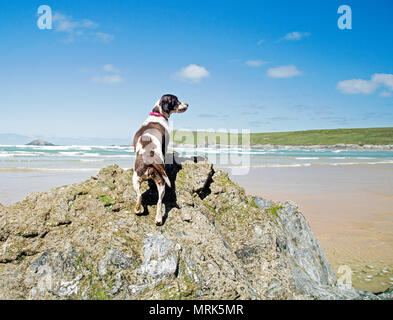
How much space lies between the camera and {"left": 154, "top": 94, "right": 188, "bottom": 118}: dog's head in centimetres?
495

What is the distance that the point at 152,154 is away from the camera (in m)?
3.99

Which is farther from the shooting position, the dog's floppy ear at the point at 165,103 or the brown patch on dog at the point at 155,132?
the dog's floppy ear at the point at 165,103

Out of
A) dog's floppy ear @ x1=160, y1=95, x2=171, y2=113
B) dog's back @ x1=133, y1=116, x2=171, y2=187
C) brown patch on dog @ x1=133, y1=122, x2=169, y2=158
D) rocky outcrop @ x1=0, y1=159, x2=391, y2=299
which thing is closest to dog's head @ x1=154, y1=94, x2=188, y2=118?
dog's floppy ear @ x1=160, y1=95, x2=171, y2=113

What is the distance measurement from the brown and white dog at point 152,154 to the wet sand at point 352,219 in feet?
13.2

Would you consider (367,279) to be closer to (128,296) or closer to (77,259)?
(128,296)

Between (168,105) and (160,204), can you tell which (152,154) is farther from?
(168,105)

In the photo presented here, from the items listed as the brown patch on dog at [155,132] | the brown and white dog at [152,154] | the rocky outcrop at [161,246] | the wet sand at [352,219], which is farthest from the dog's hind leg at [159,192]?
the wet sand at [352,219]

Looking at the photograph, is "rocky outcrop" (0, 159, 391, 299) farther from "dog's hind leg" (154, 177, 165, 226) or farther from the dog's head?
the dog's head

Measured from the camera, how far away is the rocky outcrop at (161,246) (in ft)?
10.2

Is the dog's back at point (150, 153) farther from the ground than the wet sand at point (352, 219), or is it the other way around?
the dog's back at point (150, 153)

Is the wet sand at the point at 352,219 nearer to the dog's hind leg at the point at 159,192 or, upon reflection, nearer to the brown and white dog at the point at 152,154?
the dog's hind leg at the point at 159,192

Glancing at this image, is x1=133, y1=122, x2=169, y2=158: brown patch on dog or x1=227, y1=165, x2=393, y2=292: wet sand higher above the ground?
x1=133, y1=122, x2=169, y2=158: brown patch on dog

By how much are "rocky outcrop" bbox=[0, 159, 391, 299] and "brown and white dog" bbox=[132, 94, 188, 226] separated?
0.31 metres
